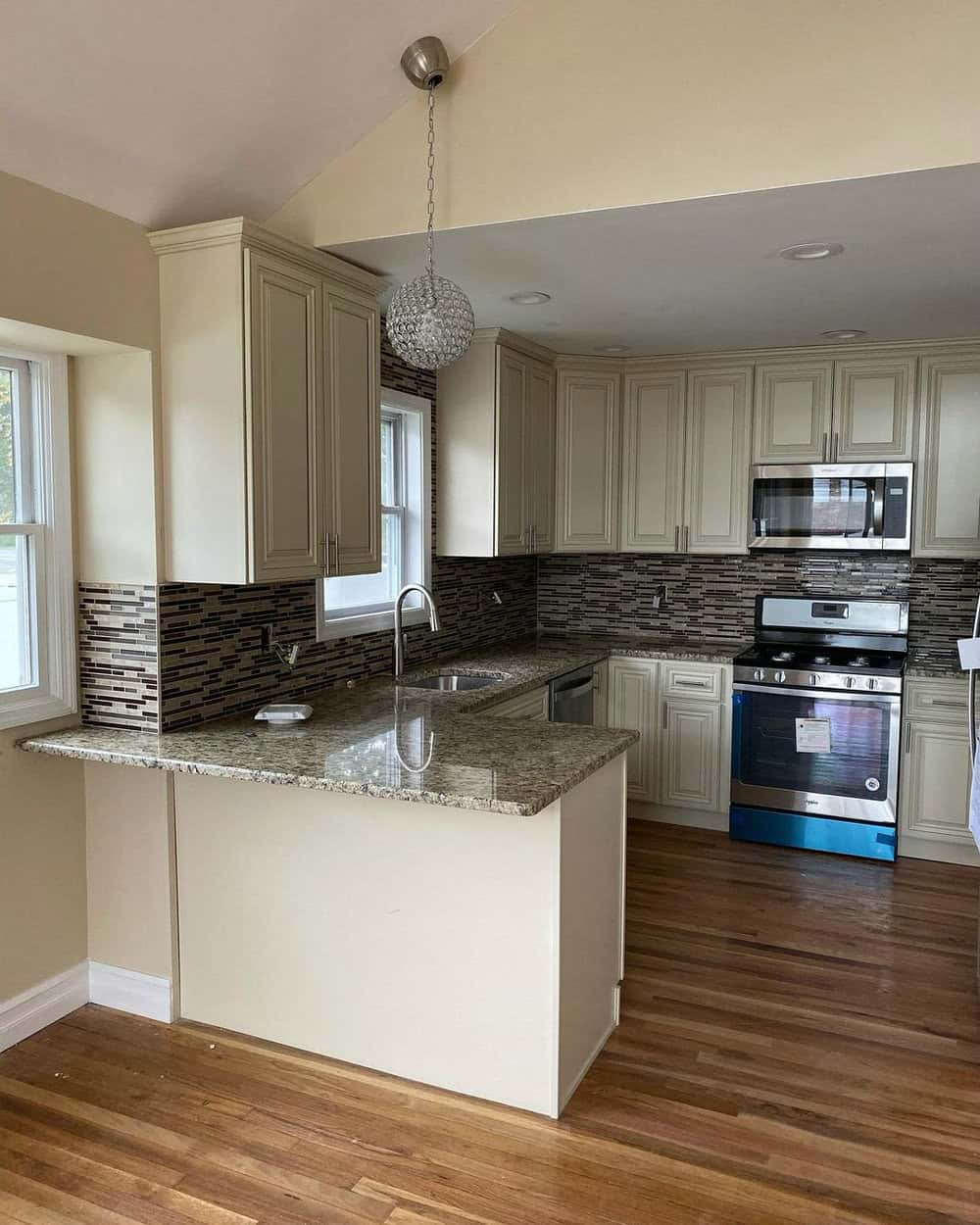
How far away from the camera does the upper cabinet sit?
4.55 meters

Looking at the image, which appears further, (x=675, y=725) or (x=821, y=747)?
(x=675, y=725)

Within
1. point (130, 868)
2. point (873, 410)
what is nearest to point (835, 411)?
point (873, 410)

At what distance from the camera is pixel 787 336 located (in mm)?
4398

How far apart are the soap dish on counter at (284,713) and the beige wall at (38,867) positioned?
1.85 feet

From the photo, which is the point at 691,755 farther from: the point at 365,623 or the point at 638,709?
the point at 365,623

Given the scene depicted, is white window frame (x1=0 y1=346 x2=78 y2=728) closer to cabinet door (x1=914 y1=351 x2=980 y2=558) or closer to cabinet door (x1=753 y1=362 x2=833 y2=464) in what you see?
cabinet door (x1=753 y1=362 x2=833 y2=464)

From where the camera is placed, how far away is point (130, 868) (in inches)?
114

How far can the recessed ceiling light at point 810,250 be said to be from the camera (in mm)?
2969

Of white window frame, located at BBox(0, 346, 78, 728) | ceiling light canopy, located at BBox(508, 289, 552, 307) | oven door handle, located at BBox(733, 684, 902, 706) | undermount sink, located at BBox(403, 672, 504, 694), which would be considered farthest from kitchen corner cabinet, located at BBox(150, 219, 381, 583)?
oven door handle, located at BBox(733, 684, 902, 706)

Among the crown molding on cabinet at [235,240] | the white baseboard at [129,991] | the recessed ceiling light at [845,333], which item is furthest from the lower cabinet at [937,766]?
the white baseboard at [129,991]

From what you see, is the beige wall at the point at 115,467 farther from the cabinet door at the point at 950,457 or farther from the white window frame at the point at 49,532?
the cabinet door at the point at 950,457

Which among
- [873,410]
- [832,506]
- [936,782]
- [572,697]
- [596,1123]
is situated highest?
[873,410]

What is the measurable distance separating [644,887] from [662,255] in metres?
2.45

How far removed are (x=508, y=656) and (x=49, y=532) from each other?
2279mm
